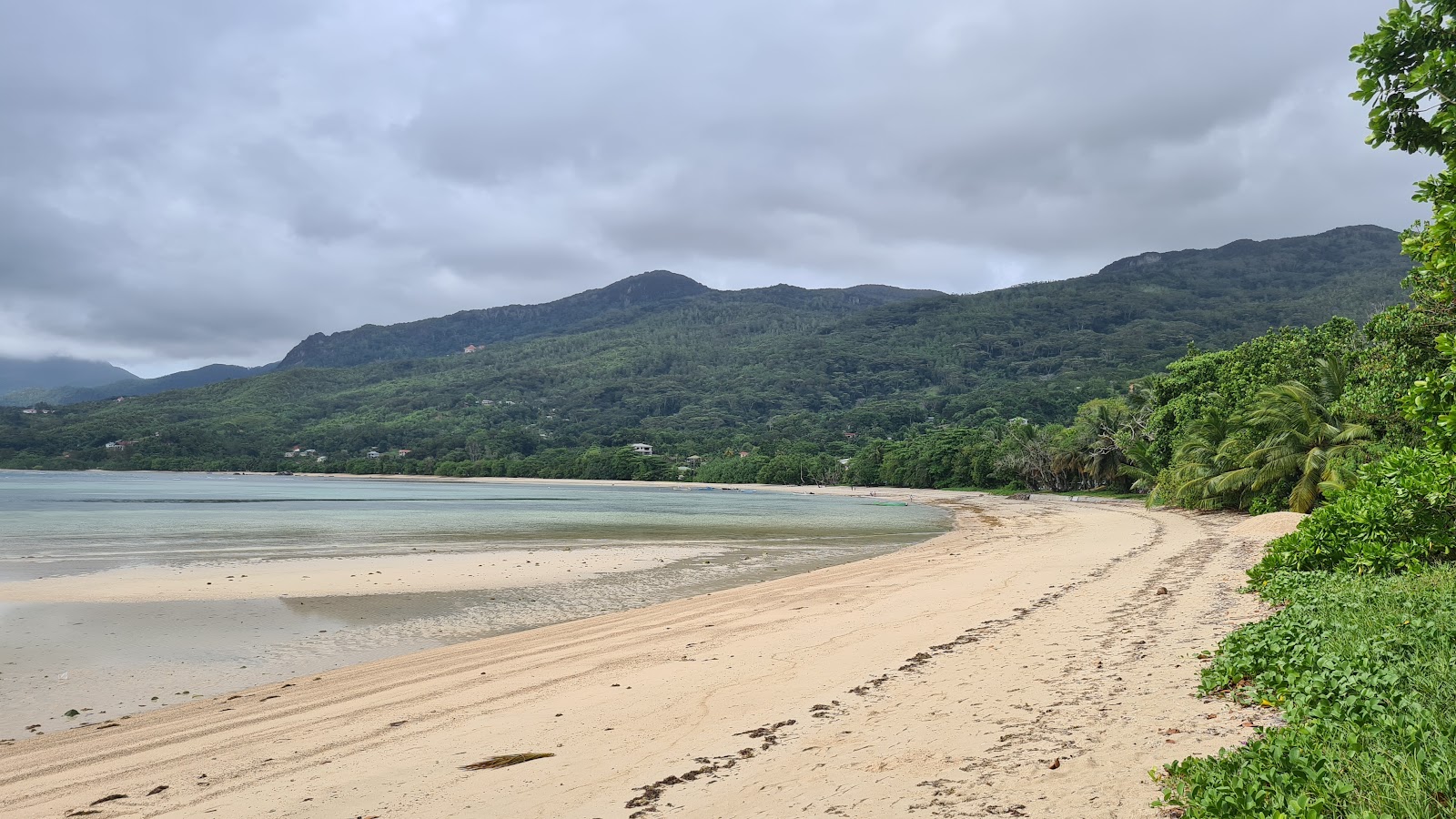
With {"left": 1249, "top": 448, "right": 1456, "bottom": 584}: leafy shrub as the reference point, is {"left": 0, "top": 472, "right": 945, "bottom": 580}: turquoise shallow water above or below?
below

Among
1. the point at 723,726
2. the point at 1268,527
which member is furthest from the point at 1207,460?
the point at 723,726

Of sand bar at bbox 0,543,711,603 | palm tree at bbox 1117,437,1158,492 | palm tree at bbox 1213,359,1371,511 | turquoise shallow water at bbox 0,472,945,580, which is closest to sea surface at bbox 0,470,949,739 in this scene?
Answer: turquoise shallow water at bbox 0,472,945,580

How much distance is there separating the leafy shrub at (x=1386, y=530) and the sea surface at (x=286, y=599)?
9712 mm

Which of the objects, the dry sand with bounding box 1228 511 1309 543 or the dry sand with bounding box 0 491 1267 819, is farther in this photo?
the dry sand with bounding box 1228 511 1309 543

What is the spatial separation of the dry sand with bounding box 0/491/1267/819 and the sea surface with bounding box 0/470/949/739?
4.28ft

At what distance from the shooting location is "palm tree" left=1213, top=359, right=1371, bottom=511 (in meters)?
24.2

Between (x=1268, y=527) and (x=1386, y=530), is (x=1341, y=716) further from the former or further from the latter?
(x=1268, y=527)

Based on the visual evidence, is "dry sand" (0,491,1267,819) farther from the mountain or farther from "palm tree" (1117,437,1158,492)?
the mountain

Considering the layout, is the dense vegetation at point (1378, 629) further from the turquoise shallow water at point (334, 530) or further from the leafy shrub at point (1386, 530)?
the turquoise shallow water at point (334, 530)

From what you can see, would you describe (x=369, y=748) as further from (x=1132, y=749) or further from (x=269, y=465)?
(x=269, y=465)

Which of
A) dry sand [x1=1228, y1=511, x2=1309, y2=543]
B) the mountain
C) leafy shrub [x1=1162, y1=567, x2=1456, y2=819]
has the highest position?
the mountain

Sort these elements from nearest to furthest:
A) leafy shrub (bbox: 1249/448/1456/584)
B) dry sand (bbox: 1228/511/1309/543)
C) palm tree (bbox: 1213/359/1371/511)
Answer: leafy shrub (bbox: 1249/448/1456/584)
dry sand (bbox: 1228/511/1309/543)
palm tree (bbox: 1213/359/1371/511)

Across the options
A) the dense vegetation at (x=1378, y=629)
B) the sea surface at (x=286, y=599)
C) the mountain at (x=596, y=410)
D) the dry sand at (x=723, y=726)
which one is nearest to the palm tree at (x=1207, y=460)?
the sea surface at (x=286, y=599)

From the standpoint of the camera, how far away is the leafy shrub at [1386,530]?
357 inches
